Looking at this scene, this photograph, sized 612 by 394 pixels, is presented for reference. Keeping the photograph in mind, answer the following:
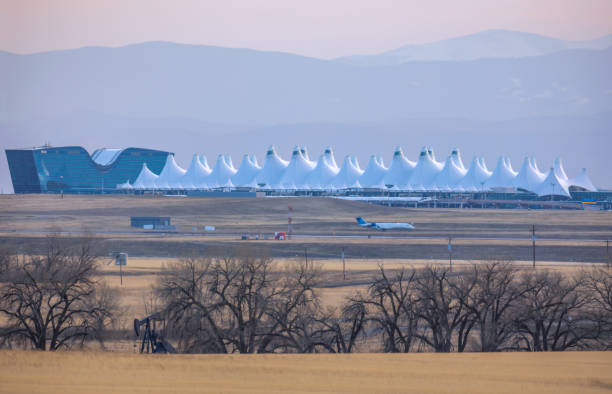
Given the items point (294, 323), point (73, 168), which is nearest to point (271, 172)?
point (73, 168)

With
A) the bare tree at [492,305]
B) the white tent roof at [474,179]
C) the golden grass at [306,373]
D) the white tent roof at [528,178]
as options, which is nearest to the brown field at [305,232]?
the golden grass at [306,373]

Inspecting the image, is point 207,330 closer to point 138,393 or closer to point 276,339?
point 276,339

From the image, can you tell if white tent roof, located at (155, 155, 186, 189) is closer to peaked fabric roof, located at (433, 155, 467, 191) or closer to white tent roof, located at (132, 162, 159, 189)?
white tent roof, located at (132, 162, 159, 189)

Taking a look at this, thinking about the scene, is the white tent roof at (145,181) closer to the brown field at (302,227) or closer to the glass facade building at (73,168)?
the glass facade building at (73,168)

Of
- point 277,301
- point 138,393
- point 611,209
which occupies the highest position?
point 611,209

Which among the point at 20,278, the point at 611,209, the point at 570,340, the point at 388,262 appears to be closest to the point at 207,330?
the point at 20,278
